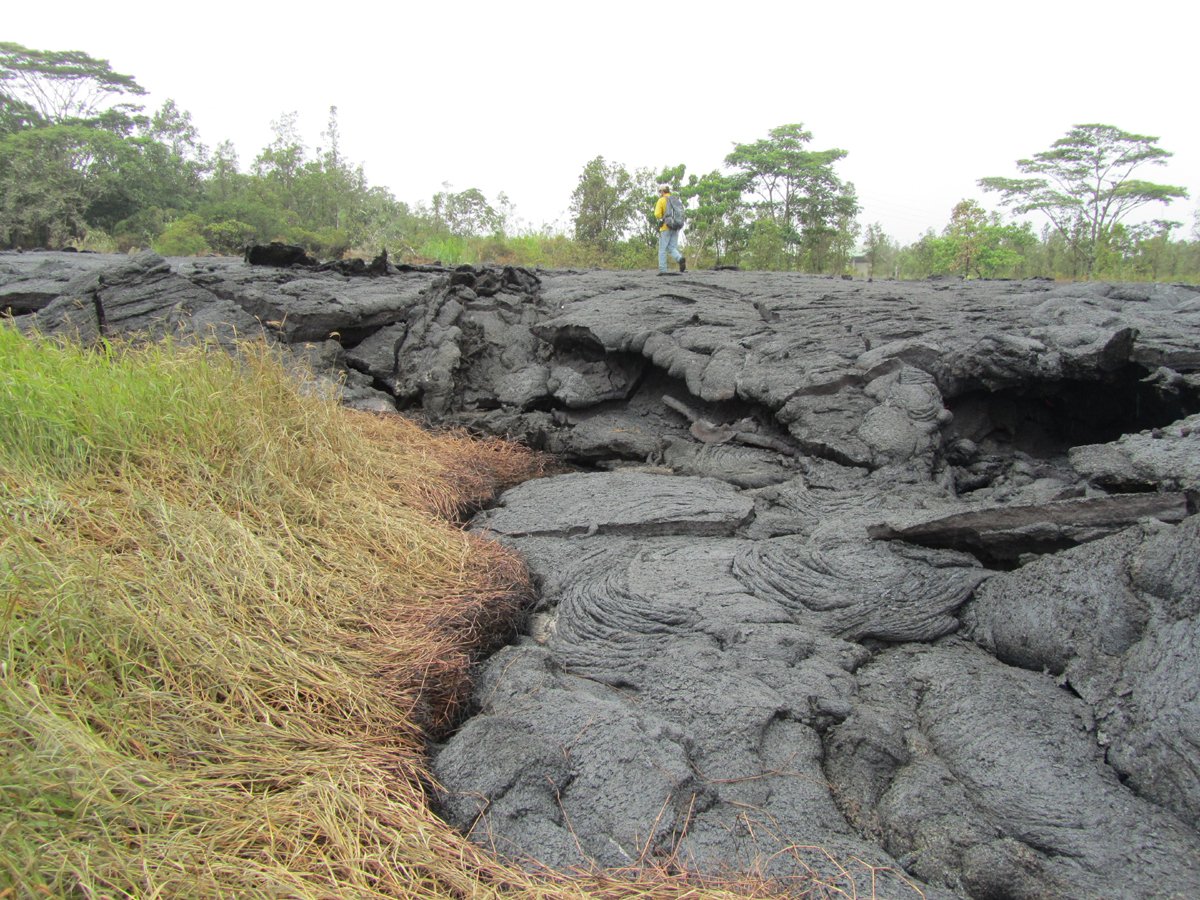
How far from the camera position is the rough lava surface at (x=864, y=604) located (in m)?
1.77

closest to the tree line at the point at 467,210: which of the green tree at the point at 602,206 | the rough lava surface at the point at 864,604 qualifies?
the green tree at the point at 602,206

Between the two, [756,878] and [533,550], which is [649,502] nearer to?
[533,550]

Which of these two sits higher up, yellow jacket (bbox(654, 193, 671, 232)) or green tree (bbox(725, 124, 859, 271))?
green tree (bbox(725, 124, 859, 271))

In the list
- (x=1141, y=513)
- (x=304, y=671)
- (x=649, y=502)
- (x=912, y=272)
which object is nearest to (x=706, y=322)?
(x=649, y=502)

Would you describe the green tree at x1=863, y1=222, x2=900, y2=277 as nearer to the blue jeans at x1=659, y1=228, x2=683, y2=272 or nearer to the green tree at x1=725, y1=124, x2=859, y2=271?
the green tree at x1=725, y1=124, x2=859, y2=271

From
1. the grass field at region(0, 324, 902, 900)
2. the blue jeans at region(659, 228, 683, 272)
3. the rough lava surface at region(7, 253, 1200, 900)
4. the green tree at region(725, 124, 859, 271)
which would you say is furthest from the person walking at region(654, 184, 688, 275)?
the green tree at region(725, 124, 859, 271)

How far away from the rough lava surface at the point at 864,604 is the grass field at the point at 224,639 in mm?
233

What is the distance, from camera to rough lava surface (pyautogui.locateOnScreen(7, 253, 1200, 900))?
5.82 feet

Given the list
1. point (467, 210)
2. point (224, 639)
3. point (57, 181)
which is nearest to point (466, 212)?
point (467, 210)

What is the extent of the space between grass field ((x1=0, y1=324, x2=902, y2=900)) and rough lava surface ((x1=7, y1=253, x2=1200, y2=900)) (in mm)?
233

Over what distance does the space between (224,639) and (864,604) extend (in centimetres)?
231

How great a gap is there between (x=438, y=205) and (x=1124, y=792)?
23581mm

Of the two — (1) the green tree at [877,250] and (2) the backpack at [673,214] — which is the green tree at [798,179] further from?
(2) the backpack at [673,214]

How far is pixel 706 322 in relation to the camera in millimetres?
5379
